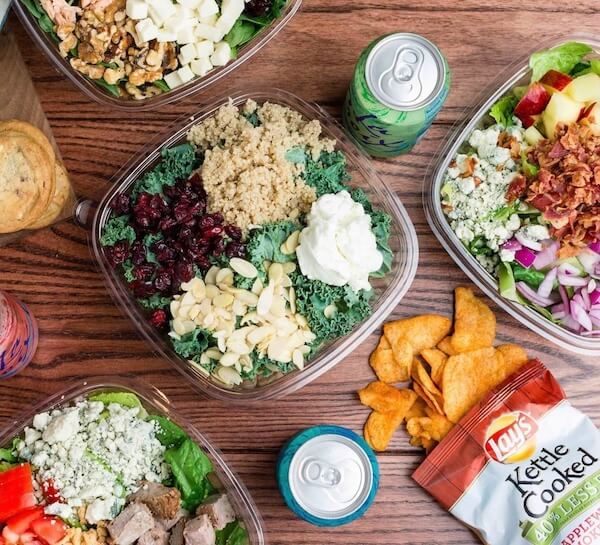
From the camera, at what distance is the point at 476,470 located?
1774mm

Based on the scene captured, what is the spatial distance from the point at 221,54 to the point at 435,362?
0.87m

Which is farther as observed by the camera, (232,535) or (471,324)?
(471,324)

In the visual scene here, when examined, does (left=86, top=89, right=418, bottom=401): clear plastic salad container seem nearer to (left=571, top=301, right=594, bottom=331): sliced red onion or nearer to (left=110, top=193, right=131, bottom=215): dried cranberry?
(left=110, top=193, right=131, bottom=215): dried cranberry

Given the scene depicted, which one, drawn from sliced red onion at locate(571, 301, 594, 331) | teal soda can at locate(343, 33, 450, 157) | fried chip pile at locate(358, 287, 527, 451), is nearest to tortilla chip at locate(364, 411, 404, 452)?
fried chip pile at locate(358, 287, 527, 451)

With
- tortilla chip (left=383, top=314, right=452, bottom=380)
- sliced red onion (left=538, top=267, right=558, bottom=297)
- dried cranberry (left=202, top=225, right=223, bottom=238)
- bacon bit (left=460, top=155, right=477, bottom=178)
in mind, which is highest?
bacon bit (left=460, top=155, right=477, bottom=178)

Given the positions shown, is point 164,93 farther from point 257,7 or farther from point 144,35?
point 257,7

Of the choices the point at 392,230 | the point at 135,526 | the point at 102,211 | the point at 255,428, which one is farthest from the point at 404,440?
the point at 102,211

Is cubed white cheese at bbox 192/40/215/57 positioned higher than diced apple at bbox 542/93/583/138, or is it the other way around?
cubed white cheese at bbox 192/40/215/57

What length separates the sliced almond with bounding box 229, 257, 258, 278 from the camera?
5.24 ft

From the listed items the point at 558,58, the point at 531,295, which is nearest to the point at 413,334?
the point at 531,295

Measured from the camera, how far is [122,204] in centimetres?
167

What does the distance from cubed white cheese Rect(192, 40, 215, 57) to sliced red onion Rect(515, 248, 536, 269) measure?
2.72 ft

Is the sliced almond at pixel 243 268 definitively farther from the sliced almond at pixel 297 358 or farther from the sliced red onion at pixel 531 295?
the sliced red onion at pixel 531 295

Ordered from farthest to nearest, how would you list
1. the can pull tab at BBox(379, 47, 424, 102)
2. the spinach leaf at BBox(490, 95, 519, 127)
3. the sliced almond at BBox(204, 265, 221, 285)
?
1. the spinach leaf at BBox(490, 95, 519, 127)
2. the sliced almond at BBox(204, 265, 221, 285)
3. the can pull tab at BBox(379, 47, 424, 102)
